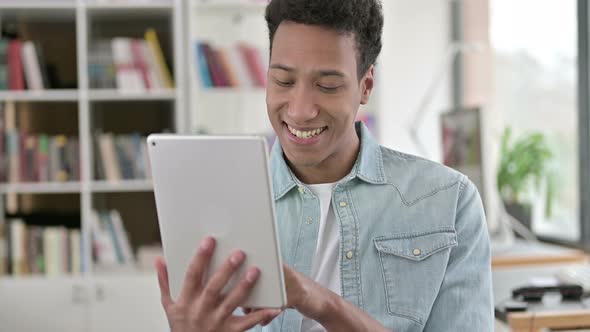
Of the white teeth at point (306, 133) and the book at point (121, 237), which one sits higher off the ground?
the white teeth at point (306, 133)

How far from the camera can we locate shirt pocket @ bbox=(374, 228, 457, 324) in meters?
1.38

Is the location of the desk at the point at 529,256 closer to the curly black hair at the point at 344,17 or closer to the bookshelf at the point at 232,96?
the bookshelf at the point at 232,96

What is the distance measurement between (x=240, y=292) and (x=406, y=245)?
39cm

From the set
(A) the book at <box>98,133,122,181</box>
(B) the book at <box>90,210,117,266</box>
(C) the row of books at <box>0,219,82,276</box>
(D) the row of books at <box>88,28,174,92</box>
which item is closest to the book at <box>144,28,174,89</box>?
(D) the row of books at <box>88,28,174,92</box>

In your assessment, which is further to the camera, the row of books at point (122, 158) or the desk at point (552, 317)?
the row of books at point (122, 158)

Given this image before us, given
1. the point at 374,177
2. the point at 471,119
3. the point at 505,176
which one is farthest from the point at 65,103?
the point at 374,177

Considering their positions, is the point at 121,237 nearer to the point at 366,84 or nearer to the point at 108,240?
the point at 108,240

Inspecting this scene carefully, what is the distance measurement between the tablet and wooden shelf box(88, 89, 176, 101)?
253 cm

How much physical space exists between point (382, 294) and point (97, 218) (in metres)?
2.48

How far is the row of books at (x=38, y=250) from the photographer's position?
3621mm

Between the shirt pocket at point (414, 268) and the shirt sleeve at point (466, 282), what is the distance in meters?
0.02

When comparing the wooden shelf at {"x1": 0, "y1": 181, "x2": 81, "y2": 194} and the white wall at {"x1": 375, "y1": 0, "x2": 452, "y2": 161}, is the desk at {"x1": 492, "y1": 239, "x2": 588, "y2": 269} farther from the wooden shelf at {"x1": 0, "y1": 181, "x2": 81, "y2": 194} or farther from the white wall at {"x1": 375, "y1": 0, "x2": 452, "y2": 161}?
the wooden shelf at {"x1": 0, "y1": 181, "x2": 81, "y2": 194}

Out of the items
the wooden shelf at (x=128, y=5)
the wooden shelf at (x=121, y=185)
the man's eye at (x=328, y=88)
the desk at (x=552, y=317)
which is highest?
the wooden shelf at (x=128, y=5)

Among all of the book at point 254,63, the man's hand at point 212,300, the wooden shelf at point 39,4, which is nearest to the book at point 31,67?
the wooden shelf at point 39,4
